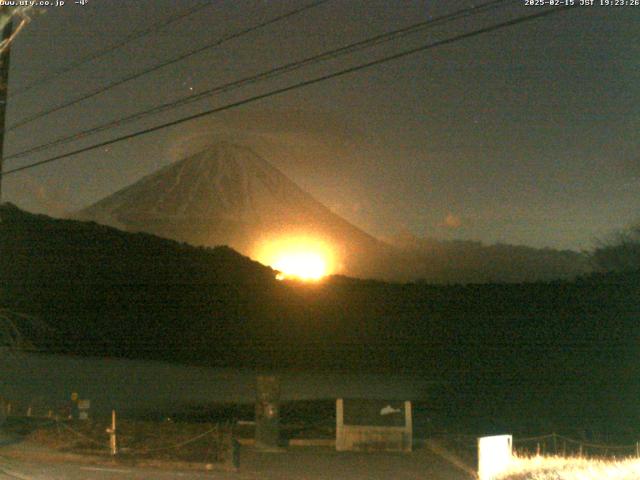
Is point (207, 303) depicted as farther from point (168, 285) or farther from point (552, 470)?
point (552, 470)

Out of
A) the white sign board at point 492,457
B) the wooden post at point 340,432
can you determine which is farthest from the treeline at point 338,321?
the white sign board at point 492,457

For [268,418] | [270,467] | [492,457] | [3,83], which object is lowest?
[270,467]

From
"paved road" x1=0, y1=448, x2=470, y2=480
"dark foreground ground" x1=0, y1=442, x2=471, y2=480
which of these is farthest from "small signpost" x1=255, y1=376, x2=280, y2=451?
"paved road" x1=0, y1=448, x2=470, y2=480

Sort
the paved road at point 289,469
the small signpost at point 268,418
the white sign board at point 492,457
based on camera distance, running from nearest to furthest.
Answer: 1. the white sign board at point 492,457
2. the paved road at point 289,469
3. the small signpost at point 268,418

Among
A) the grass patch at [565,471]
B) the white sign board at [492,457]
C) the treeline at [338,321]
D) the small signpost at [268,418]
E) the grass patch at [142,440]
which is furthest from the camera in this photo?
the treeline at [338,321]

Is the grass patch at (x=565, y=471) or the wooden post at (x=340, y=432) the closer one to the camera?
the grass patch at (x=565, y=471)

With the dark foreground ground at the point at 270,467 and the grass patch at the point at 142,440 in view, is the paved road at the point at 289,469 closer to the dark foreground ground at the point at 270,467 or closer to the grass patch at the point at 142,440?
the dark foreground ground at the point at 270,467

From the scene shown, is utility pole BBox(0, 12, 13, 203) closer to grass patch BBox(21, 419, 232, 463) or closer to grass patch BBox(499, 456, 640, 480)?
grass patch BBox(21, 419, 232, 463)

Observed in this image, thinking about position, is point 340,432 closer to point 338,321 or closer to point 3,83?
point 3,83

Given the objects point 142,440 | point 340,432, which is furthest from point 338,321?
point 142,440
